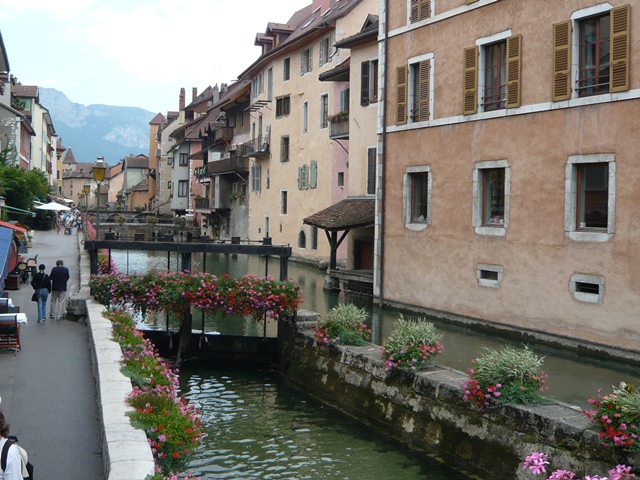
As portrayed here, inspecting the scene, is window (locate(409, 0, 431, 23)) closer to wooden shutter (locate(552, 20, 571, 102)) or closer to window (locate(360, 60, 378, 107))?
wooden shutter (locate(552, 20, 571, 102))

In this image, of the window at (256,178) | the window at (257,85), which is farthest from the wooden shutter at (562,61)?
the window at (256,178)

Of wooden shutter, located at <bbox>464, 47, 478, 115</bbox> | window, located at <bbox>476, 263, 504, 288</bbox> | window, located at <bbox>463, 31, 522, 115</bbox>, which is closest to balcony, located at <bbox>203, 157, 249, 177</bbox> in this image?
wooden shutter, located at <bbox>464, 47, 478, 115</bbox>

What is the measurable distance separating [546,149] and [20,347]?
12.0m

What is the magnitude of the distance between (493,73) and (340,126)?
13555mm

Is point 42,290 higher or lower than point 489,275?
lower

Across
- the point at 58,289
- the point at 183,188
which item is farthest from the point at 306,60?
the point at 183,188

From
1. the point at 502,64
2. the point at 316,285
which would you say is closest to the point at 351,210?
the point at 316,285

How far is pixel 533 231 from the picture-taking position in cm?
1931

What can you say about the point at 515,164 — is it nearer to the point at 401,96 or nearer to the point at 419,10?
the point at 401,96

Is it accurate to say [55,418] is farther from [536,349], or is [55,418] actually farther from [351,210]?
[351,210]

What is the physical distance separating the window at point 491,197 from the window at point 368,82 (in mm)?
9347

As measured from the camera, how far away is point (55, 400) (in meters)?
10.2

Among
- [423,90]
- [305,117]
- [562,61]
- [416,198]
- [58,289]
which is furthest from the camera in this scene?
[305,117]

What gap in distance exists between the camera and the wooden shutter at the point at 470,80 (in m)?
21.1
